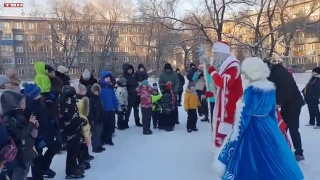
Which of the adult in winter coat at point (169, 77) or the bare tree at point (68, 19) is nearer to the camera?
the adult in winter coat at point (169, 77)

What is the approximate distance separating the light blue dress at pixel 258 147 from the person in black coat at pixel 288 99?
201 centimetres

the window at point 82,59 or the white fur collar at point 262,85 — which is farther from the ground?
the window at point 82,59

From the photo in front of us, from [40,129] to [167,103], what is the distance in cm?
547

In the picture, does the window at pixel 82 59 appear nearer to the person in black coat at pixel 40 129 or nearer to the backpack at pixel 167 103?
the backpack at pixel 167 103

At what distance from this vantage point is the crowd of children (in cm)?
438

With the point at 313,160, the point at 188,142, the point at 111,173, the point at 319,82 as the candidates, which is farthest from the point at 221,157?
the point at 319,82

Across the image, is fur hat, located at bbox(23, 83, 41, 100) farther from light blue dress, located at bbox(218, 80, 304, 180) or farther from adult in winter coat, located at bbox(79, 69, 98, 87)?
adult in winter coat, located at bbox(79, 69, 98, 87)

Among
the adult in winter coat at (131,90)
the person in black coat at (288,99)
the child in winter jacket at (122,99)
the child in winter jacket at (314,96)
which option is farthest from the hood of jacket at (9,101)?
the child in winter jacket at (314,96)

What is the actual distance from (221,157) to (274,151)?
0.60m

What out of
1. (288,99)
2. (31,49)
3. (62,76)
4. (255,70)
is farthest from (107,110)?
(31,49)

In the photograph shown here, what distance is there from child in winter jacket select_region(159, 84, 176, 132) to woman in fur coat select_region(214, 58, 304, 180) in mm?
5698

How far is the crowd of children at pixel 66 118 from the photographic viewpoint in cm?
438

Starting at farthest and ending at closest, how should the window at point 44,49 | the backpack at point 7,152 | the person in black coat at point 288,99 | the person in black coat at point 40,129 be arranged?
the window at point 44,49
the person in black coat at point 288,99
the person in black coat at point 40,129
the backpack at point 7,152

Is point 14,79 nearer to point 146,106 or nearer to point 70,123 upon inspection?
point 70,123
